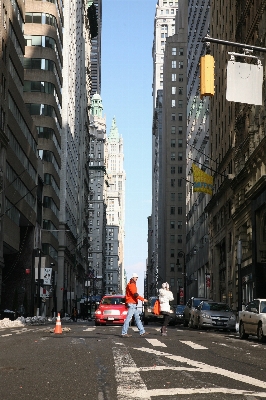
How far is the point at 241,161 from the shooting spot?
5931cm

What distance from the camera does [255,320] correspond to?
2456 cm

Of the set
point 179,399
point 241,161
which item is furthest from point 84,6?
point 179,399

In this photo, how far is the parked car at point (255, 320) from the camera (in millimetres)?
23859

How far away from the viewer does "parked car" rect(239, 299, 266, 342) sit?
23.9m

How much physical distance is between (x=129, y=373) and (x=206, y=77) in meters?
7.49

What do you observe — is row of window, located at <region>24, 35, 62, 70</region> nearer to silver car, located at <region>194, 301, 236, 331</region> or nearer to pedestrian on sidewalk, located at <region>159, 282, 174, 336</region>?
silver car, located at <region>194, 301, 236, 331</region>

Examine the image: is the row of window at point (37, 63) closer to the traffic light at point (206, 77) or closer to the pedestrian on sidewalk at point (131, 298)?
the pedestrian on sidewalk at point (131, 298)

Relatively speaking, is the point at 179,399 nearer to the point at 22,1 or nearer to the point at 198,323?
the point at 198,323

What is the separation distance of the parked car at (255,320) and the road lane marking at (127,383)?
1104cm

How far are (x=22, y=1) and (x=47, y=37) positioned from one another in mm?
19718

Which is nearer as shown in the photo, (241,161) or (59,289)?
(241,161)

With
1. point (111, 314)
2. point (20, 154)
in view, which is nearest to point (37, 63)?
point (20, 154)

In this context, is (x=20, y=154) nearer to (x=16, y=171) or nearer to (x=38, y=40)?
(x=16, y=171)

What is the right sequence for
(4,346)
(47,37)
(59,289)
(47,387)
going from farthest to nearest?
1. (59,289)
2. (47,37)
3. (4,346)
4. (47,387)
